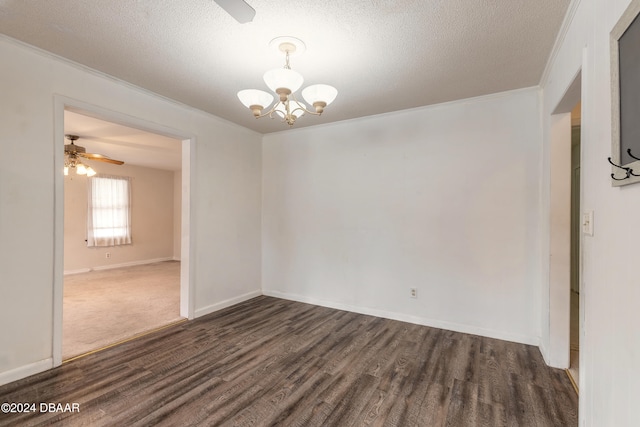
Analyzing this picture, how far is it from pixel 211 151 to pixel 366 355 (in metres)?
3.04

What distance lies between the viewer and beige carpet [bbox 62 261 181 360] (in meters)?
2.95

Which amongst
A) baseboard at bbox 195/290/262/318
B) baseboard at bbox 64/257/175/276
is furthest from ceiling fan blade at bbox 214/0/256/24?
baseboard at bbox 64/257/175/276

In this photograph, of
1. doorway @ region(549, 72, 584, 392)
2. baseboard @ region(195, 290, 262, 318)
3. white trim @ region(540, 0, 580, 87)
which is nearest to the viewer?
white trim @ region(540, 0, 580, 87)

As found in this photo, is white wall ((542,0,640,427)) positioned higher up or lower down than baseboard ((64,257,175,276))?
higher up

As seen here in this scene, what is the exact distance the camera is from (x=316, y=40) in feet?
6.82

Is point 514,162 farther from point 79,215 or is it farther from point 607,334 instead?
point 79,215

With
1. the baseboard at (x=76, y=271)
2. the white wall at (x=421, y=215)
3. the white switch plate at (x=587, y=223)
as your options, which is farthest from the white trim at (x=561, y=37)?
the baseboard at (x=76, y=271)

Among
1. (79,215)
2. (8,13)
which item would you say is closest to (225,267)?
(8,13)

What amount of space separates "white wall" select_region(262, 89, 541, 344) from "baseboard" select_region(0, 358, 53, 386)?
2.64 metres

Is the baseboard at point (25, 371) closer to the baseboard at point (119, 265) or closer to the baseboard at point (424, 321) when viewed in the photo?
the baseboard at point (424, 321)

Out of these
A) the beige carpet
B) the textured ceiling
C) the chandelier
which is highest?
the textured ceiling

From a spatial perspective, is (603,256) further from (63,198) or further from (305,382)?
(63,198)

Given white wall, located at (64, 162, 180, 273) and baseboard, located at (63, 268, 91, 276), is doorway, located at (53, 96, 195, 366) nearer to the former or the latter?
baseboard, located at (63, 268, 91, 276)

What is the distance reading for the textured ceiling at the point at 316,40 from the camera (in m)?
1.77
